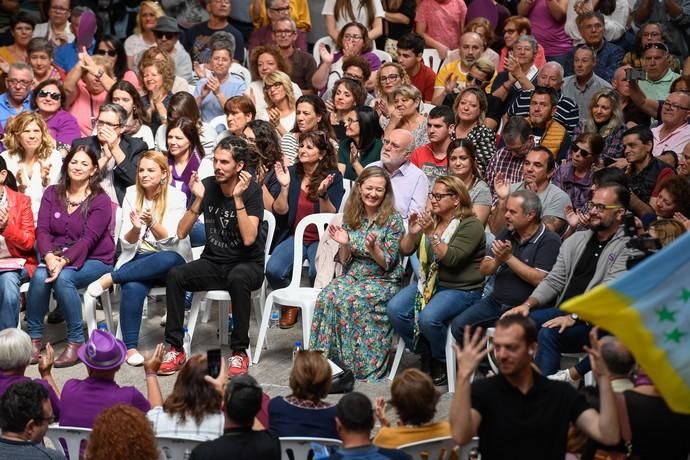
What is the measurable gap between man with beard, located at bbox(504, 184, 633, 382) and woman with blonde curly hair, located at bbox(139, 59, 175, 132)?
4.31 metres

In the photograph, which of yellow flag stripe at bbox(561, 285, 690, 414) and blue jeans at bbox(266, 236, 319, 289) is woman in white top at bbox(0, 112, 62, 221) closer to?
blue jeans at bbox(266, 236, 319, 289)

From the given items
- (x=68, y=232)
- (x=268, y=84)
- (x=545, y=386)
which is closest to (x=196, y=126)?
(x=268, y=84)

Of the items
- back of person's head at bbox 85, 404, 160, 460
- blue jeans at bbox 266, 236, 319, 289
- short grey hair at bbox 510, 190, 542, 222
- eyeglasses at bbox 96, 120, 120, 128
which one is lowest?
blue jeans at bbox 266, 236, 319, 289

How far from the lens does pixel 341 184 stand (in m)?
9.43

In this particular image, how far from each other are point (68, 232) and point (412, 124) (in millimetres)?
2916

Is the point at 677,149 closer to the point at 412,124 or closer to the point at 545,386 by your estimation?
the point at 412,124

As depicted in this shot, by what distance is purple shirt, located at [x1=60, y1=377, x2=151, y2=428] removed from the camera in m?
6.12

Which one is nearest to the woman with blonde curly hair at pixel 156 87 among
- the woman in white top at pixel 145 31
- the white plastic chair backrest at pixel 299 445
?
the woman in white top at pixel 145 31

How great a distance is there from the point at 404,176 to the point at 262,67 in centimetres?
264

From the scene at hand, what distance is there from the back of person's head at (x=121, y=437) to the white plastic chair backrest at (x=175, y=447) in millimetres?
385

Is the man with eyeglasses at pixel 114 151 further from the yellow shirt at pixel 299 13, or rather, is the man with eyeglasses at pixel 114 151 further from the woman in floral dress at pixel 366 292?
the yellow shirt at pixel 299 13

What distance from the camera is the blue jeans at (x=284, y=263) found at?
9.08 m

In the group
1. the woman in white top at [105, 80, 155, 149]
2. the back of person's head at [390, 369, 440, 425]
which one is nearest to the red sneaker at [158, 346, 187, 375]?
the woman in white top at [105, 80, 155, 149]

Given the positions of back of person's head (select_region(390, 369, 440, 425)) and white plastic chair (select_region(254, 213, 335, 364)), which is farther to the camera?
white plastic chair (select_region(254, 213, 335, 364))
